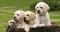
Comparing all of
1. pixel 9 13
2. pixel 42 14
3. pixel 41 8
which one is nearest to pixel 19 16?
pixel 41 8

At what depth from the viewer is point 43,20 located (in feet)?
31.3

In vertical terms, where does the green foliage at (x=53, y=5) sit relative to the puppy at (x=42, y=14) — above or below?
below

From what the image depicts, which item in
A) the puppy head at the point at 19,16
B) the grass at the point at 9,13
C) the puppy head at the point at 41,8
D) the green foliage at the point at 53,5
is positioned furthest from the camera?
the green foliage at the point at 53,5

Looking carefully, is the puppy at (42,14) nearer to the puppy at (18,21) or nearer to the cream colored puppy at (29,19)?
the cream colored puppy at (29,19)

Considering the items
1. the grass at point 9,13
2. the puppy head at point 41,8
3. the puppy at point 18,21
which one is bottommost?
the grass at point 9,13

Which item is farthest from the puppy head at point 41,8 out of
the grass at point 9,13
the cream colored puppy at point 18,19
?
the grass at point 9,13

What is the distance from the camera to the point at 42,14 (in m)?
9.42

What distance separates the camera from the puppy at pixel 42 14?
8938mm

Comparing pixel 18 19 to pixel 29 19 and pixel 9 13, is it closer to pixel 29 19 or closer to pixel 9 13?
pixel 29 19

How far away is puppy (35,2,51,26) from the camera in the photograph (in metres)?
8.94

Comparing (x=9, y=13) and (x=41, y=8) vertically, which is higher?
(x=41, y=8)

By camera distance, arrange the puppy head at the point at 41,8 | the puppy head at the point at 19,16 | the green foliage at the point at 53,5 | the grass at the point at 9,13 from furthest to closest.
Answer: the green foliage at the point at 53,5 < the grass at the point at 9,13 < the puppy head at the point at 41,8 < the puppy head at the point at 19,16

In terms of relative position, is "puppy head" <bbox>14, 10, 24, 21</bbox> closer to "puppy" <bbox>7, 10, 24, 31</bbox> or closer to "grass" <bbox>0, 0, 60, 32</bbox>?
"puppy" <bbox>7, 10, 24, 31</bbox>

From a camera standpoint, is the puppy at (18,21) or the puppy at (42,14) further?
the puppy at (42,14)
